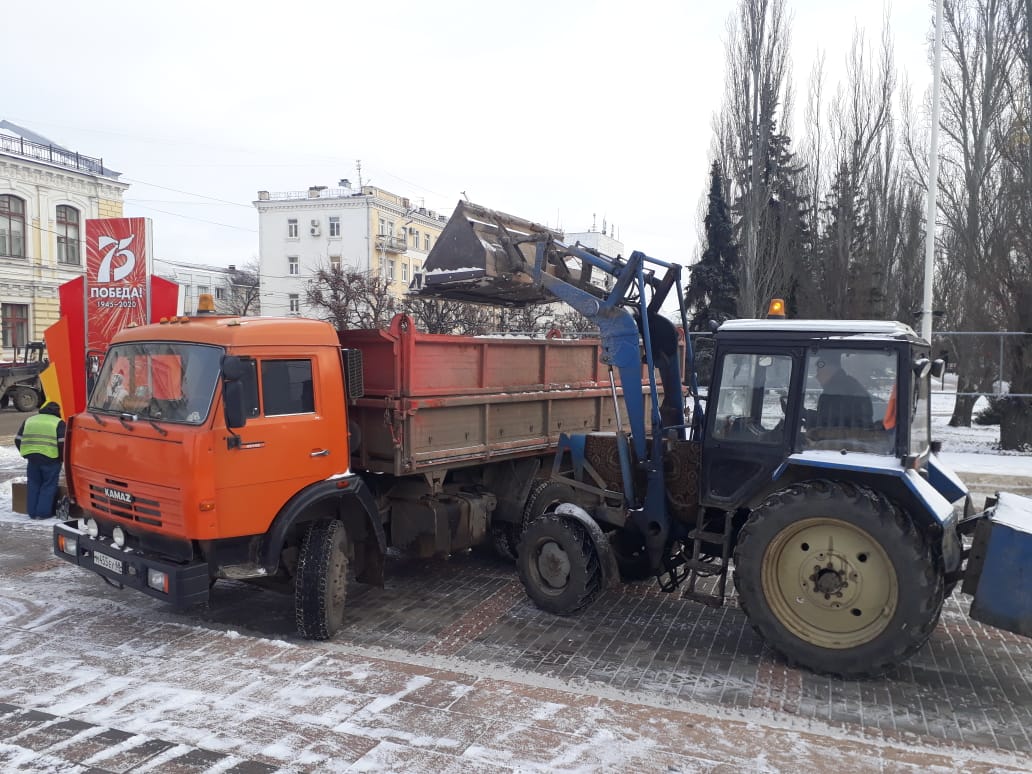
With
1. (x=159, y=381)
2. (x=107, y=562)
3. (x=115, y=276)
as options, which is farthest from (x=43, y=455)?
(x=159, y=381)

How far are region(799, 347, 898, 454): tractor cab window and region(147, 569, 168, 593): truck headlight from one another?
4.63 metres

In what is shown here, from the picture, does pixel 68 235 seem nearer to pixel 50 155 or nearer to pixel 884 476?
pixel 50 155

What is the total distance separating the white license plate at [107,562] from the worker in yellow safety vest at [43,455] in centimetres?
396

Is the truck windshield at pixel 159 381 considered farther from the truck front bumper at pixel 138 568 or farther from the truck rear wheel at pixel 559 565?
the truck rear wheel at pixel 559 565

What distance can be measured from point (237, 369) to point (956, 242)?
19674 mm

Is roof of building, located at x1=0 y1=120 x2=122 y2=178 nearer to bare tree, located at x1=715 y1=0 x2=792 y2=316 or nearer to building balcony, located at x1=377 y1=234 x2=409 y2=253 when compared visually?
building balcony, located at x1=377 y1=234 x2=409 y2=253

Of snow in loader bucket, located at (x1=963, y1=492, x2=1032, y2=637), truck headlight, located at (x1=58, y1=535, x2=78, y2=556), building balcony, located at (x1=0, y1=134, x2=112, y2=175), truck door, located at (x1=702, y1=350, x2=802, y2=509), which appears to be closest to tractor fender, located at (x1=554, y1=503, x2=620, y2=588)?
truck door, located at (x1=702, y1=350, x2=802, y2=509)

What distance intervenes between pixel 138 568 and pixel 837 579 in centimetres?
494

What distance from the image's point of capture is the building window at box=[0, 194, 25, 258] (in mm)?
32094

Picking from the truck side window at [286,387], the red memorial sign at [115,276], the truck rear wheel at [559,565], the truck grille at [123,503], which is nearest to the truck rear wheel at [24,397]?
the red memorial sign at [115,276]

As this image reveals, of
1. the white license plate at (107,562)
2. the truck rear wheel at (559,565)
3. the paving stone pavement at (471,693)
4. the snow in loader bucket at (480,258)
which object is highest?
the snow in loader bucket at (480,258)

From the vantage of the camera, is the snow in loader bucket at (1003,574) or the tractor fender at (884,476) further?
the tractor fender at (884,476)

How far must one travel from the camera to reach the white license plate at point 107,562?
18.2ft

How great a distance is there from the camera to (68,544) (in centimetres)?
598
